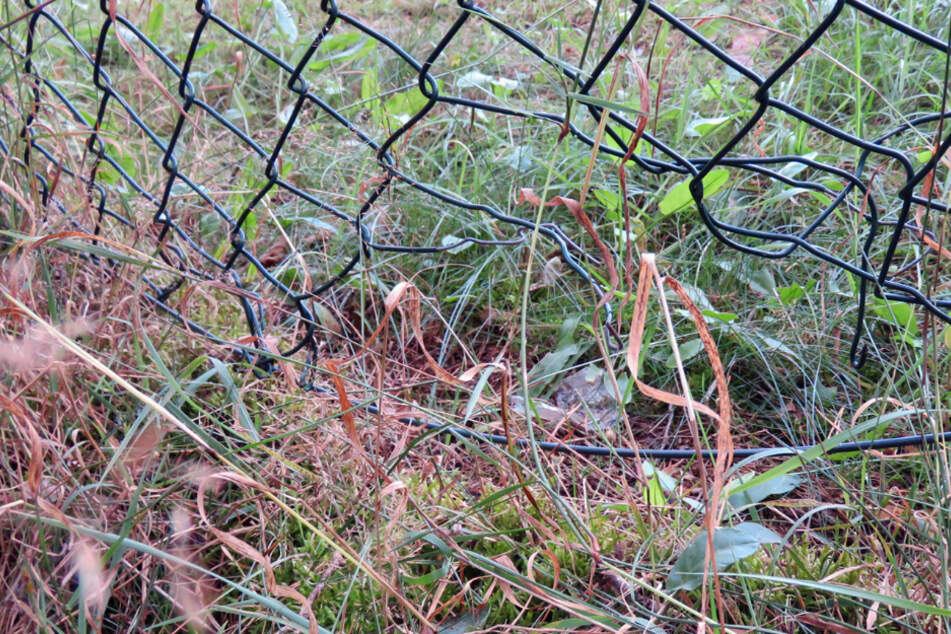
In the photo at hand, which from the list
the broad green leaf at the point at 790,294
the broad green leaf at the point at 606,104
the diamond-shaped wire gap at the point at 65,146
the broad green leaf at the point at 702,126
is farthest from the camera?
the broad green leaf at the point at 702,126

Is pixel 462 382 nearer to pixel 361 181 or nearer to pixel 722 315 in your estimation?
pixel 722 315

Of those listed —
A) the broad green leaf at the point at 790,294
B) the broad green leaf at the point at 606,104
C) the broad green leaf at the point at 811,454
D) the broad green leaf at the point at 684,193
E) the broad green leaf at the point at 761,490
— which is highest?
the broad green leaf at the point at 684,193

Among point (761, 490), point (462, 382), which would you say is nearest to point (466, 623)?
point (462, 382)

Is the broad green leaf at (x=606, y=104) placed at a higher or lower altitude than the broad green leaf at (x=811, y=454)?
higher

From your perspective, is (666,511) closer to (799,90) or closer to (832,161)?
(832,161)

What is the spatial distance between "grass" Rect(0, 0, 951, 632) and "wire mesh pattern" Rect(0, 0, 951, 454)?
2 cm

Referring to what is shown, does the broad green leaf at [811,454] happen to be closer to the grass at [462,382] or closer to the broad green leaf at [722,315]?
the grass at [462,382]

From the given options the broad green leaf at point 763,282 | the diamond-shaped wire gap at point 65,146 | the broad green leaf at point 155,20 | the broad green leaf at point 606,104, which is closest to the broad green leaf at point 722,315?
the broad green leaf at point 763,282

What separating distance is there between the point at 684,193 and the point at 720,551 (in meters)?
0.70

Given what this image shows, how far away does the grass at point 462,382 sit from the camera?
2.86 feet

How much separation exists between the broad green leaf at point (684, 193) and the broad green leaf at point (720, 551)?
2.16ft

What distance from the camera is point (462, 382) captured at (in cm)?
93

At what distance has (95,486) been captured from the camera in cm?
92

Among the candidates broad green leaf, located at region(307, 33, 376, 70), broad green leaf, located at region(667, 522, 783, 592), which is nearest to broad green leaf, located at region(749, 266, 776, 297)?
broad green leaf, located at region(667, 522, 783, 592)
